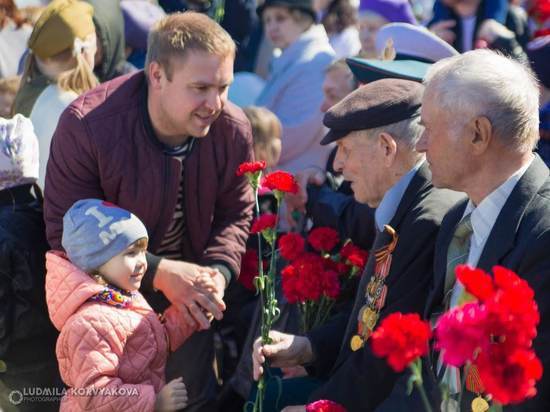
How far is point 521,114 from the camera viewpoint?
314 cm

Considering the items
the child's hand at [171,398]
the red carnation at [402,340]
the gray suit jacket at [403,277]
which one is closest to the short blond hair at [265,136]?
the gray suit jacket at [403,277]

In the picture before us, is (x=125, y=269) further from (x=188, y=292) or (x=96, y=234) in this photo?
(x=188, y=292)

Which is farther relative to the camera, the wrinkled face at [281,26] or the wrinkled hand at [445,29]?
the wrinkled face at [281,26]

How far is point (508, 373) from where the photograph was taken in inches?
83.7

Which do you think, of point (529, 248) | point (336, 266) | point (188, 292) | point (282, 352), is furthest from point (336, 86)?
point (529, 248)

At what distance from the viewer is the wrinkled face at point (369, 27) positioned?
6.59m

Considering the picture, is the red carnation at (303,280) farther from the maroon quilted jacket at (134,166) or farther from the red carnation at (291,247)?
the maroon quilted jacket at (134,166)

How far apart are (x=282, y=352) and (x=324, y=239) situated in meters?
0.67

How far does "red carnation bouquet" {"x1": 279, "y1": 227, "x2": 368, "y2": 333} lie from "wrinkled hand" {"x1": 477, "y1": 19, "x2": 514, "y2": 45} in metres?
2.74

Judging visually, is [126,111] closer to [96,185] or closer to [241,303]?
[96,185]

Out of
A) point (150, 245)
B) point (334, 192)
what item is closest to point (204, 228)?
point (150, 245)

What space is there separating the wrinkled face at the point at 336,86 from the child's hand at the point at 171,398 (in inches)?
102

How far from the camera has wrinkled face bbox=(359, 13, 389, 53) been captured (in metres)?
6.59

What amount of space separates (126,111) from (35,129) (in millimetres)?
933
